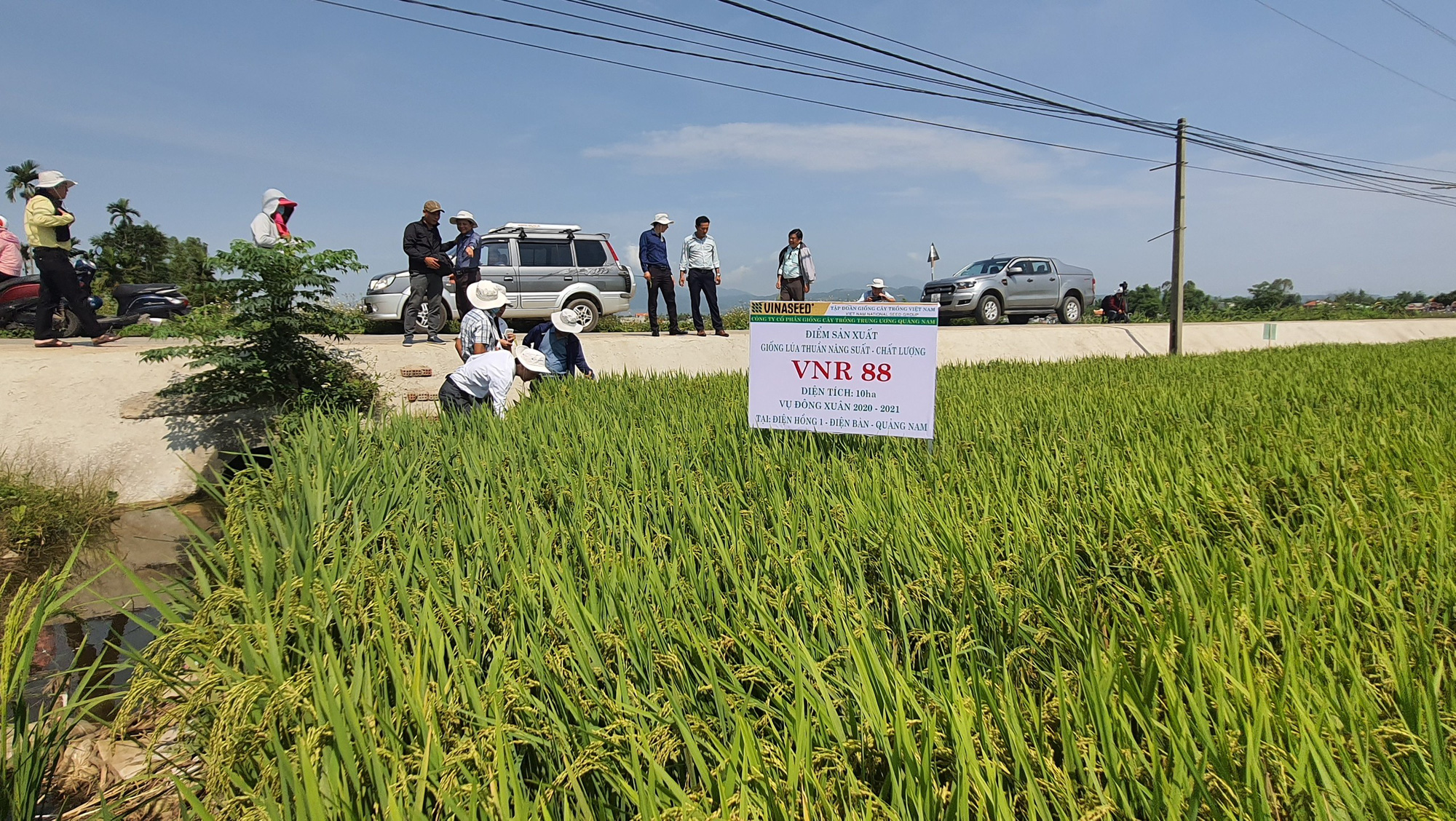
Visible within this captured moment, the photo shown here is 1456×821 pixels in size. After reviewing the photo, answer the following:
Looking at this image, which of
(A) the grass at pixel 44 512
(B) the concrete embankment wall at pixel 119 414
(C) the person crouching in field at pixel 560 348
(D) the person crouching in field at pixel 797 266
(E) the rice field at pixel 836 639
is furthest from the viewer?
(D) the person crouching in field at pixel 797 266

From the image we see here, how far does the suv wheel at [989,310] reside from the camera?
53.1 ft

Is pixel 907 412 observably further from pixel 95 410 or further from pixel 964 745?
pixel 95 410

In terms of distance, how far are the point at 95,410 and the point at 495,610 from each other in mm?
→ 6085

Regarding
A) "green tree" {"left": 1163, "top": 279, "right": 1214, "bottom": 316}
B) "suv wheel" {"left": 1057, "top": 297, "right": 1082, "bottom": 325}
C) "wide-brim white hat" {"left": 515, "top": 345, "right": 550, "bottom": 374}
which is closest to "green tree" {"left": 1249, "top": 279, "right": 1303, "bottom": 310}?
"green tree" {"left": 1163, "top": 279, "right": 1214, "bottom": 316}

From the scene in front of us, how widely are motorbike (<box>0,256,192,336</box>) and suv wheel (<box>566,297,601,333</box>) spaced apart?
4886 mm

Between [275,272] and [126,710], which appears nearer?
[126,710]

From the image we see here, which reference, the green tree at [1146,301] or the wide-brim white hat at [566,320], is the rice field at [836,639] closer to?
the wide-brim white hat at [566,320]

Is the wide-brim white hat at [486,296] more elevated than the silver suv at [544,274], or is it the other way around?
the silver suv at [544,274]

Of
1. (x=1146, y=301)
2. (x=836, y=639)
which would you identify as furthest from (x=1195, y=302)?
(x=836, y=639)

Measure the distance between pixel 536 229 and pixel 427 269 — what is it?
4.14 m

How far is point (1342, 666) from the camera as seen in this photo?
55.4 inches

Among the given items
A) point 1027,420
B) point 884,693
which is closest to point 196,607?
point 884,693

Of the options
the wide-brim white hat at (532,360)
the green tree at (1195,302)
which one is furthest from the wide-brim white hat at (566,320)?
the green tree at (1195,302)

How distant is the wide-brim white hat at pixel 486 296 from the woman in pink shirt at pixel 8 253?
4.35 m
